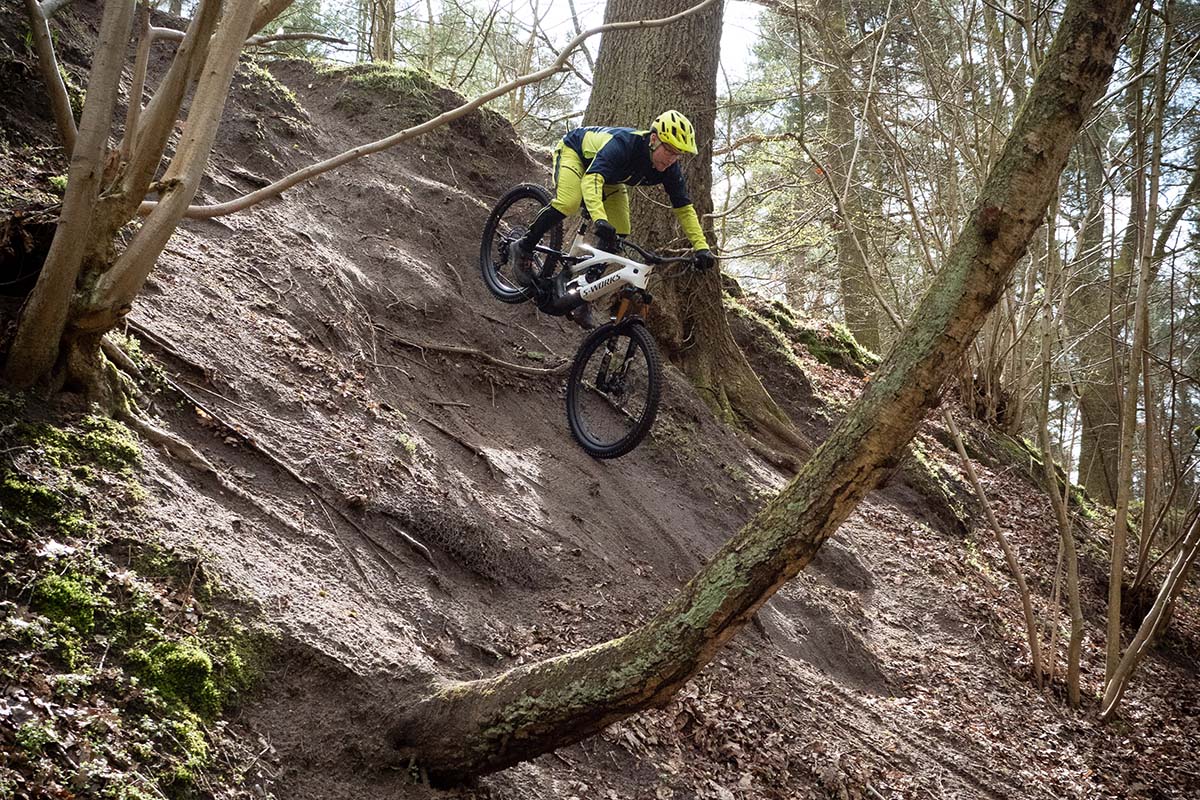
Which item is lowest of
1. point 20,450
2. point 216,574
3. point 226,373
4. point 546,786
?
point 546,786

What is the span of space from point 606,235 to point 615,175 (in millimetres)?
492

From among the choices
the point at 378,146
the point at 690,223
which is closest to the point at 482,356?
the point at 690,223

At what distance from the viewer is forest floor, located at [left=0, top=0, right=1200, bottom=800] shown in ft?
11.9

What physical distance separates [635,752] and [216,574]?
7.53ft

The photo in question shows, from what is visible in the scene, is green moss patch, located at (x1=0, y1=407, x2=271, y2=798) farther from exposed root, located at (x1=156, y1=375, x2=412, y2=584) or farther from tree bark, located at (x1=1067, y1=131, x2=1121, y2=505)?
tree bark, located at (x1=1067, y1=131, x2=1121, y2=505)

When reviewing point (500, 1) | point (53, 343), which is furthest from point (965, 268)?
point (500, 1)

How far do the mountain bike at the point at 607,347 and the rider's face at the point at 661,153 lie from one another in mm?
671

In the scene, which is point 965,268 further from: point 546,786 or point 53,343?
point 53,343

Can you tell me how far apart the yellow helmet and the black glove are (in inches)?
30.1

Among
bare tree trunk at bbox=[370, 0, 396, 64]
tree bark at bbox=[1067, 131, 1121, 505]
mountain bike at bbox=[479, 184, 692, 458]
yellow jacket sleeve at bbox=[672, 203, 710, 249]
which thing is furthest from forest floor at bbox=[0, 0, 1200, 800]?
tree bark at bbox=[1067, 131, 1121, 505]

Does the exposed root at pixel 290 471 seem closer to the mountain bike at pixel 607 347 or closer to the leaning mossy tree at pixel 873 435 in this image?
the leaning mossy tree at pixel 873 435

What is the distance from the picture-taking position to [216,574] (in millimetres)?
3678

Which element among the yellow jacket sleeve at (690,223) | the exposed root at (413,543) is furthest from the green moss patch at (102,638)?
Answer: the yellow jacket sleeve at (690,223)

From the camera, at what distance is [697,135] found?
867 centimetres
